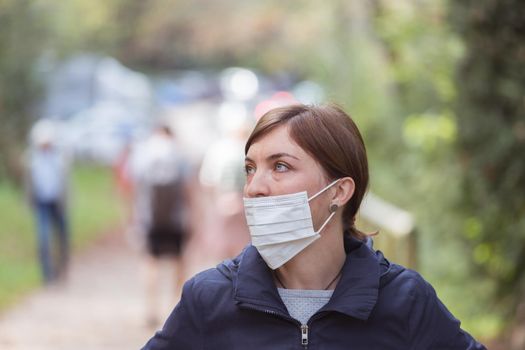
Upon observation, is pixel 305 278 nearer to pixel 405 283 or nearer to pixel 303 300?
pixel 303 300

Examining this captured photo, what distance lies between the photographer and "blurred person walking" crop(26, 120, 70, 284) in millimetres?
13625

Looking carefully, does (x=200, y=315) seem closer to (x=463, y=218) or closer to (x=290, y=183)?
(x=290, y=183)

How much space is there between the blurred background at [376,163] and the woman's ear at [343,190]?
39cm

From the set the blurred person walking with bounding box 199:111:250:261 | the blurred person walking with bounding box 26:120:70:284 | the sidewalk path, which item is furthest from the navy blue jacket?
the blurred person walking with bounding box 26:120:70:284

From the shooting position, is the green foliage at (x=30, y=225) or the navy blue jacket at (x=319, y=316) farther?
the green foliage at (x=30, y=225)

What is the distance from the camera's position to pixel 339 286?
9.71 feet

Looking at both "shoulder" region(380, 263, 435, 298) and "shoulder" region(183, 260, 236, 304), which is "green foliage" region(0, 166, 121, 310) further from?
"shoulder" region(380, 263, 435, 298)

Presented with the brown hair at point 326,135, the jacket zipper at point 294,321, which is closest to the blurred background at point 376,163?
the brown hair at point 326,135

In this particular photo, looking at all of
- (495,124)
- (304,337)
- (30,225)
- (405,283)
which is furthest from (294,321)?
(30,225)

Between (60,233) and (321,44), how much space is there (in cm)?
480

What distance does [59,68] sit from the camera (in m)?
24.7

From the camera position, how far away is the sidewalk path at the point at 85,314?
10422 mm

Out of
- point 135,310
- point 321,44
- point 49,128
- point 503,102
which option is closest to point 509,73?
point 503,102

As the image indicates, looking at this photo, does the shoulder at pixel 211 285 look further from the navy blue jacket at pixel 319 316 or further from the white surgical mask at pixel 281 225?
the white surgical mask at pixel 281 225
